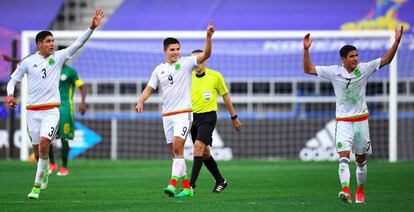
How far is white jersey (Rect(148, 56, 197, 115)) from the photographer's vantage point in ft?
46.3

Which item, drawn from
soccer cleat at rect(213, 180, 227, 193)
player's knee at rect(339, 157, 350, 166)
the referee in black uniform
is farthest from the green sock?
player's knee at rect(339, 157, 350, 166)

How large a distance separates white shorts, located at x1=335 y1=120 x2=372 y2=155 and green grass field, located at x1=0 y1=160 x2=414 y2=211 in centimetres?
72

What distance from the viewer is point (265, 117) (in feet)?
90.8

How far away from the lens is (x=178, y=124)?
1407 centimetres

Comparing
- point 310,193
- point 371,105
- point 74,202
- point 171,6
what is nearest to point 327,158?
point 371,105

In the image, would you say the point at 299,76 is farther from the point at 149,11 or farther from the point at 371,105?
the point at 149,11

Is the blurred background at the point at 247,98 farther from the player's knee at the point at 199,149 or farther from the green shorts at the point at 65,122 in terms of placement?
the player's knee at the point at 199,149

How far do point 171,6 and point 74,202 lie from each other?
20606mm

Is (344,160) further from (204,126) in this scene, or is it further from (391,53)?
(204,126)

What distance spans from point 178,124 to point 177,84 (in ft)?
1.84

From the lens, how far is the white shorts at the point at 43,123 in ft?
46.2

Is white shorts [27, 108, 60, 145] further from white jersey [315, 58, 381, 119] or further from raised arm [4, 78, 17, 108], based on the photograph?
white jersey [315, 58, 381, 119]

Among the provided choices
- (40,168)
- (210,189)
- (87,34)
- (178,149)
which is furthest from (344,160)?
(40,168)

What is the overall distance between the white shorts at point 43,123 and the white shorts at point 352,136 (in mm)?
3944
